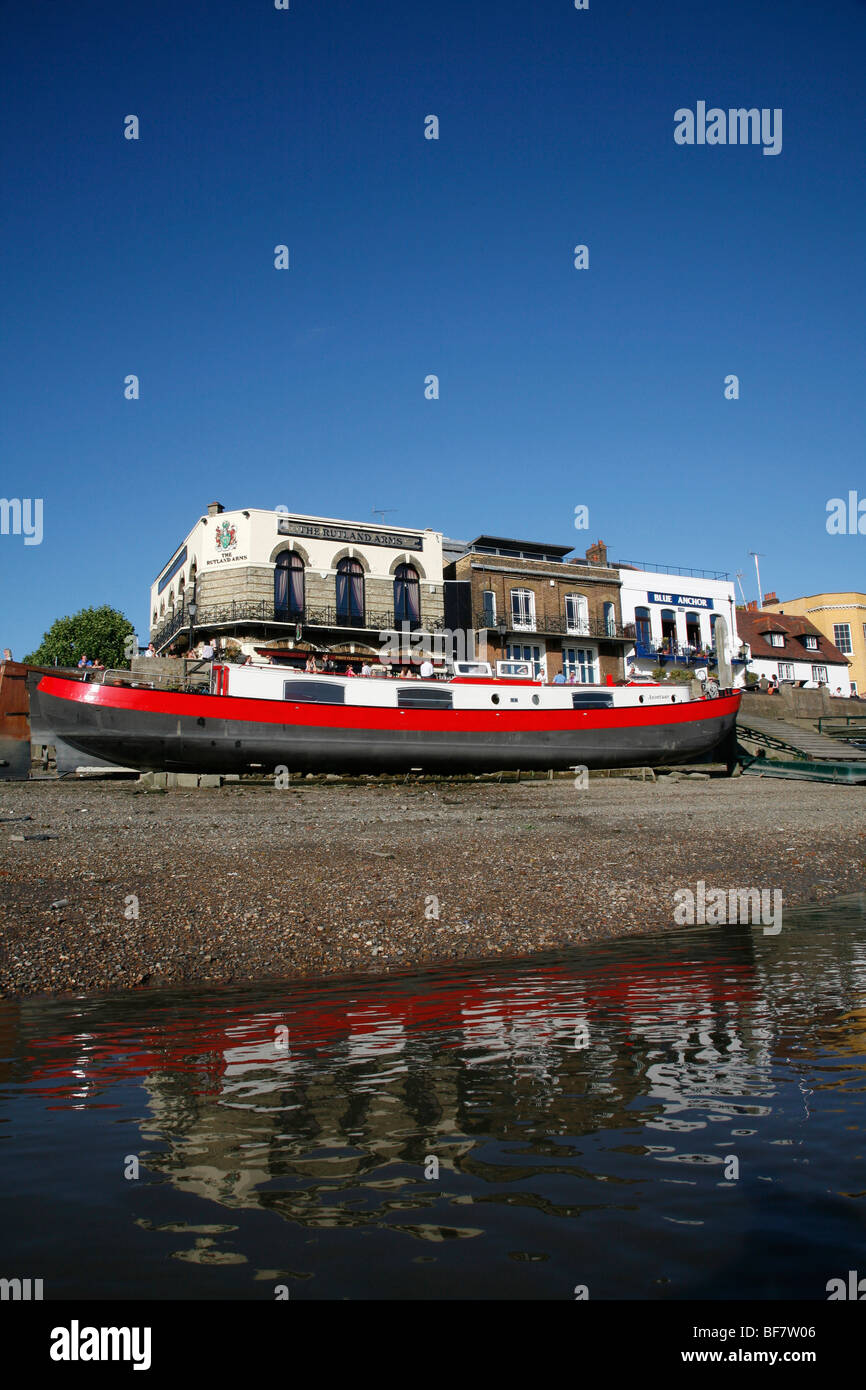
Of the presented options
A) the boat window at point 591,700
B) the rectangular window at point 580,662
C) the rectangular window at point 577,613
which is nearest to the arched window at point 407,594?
the rectangular window at point 580,662

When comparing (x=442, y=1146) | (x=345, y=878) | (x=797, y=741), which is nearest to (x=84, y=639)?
(x=797, y=741)

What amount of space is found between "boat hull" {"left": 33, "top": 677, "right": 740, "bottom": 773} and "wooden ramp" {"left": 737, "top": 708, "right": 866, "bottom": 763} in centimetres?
710

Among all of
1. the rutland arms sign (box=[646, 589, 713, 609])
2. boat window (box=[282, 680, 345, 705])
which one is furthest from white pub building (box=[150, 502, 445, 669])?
the rutland arms sign (box=[646, 589, 713, 609])

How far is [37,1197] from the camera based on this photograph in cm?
310

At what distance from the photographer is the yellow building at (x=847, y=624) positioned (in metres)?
63.7

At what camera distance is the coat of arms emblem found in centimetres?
3766

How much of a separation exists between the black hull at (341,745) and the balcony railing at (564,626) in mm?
15878

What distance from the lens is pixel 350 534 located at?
4000 centimetres

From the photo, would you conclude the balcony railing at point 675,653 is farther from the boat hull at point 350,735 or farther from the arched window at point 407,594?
the boat hull at point 350,735

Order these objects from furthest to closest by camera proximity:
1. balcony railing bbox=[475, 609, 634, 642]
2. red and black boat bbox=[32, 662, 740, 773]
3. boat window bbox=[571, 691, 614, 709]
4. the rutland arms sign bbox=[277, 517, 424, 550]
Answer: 1. balcony railing bbox=[475, 609, 634, 642]
2. the rutland arms sign bbox=[277, 517, 424, 550]
3. boat window bbox=[571, 691, 614, 709]
4. red and black boat bbox=[32, 662, 740, 773]

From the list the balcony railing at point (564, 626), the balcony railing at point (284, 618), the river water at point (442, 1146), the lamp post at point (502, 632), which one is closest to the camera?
the river water at point (442, 1146)

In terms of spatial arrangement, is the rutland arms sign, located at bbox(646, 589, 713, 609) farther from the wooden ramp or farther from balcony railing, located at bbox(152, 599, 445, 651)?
balcony railing, located at bbox(152, 599, 445, 651)

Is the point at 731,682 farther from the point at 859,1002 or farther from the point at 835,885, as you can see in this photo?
the point at 859,1002
